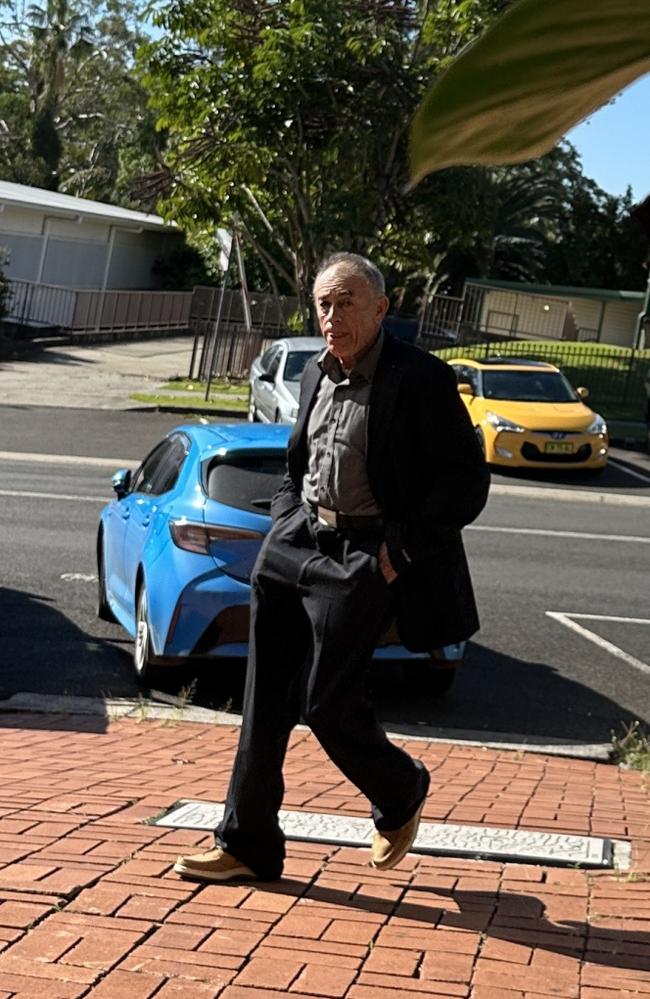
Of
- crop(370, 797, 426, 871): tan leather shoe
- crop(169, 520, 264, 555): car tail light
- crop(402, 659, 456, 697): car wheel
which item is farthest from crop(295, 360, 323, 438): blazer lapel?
crop(402, 659, 456, 697): car wheel

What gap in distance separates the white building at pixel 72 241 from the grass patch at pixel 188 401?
10.1 meters

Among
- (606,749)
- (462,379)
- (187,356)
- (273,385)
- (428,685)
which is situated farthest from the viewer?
(187,356)

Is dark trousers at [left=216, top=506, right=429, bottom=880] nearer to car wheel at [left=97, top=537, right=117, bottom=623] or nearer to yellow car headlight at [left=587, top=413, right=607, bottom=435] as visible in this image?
car wheel at [left=97, top=537, right=117, bottom=623]

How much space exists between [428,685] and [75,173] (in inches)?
2619

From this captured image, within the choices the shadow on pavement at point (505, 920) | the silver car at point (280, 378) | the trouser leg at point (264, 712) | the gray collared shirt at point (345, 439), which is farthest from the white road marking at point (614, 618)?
the silver car at point (280, 378)

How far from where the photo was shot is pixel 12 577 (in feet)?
39.2

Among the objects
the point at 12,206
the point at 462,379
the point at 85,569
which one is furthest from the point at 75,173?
the point at 85,569

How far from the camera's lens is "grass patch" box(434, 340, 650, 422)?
2997 cm

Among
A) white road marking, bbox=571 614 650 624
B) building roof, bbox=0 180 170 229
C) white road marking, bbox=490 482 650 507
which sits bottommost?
white road marking, bbox=571 614 650 624

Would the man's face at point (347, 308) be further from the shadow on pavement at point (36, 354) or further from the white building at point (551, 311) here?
the white building at point (551, 311)

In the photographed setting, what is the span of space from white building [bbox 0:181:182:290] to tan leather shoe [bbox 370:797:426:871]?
34109 millimetres

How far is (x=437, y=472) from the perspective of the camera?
13.7 ft

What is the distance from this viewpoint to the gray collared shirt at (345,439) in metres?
4.16

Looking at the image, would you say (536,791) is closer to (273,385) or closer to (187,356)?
(273,385)
